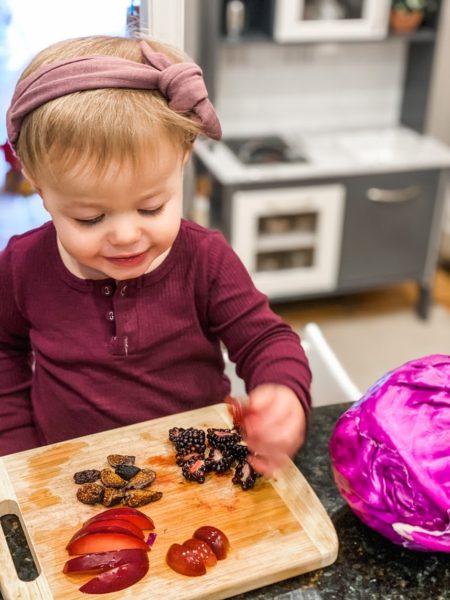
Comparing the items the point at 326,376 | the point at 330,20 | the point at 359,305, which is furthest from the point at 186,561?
the point at 359,305

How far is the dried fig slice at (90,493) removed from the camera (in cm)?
91

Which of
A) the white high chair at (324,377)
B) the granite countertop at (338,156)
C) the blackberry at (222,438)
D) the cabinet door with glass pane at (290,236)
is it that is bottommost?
the cabinet door with glass pane at (290,236)

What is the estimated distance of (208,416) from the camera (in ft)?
3.50

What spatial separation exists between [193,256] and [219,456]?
322 mm

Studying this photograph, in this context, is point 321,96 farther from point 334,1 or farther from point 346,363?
point 346,363

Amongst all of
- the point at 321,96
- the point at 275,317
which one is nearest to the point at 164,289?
the point at 275,317

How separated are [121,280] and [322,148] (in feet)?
7.28

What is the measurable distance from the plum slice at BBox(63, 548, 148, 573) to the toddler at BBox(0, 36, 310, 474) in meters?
0.19

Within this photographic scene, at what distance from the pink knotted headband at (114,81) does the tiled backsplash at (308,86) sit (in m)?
2.28

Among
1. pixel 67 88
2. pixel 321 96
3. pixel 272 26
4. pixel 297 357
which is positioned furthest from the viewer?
pixel 321 96

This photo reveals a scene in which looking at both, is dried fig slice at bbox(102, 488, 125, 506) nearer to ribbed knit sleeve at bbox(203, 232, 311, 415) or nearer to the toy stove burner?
ribbed knit sleeve at bbox(203, 232, 311, 415)

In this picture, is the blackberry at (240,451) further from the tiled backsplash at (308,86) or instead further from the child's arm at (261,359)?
the tiled backsplash at (308,86)

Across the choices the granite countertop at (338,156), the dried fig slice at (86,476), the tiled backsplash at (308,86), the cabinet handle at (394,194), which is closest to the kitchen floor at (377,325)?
the cabinet handle at (394,194)

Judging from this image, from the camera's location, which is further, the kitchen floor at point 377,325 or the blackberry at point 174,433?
the kitchen floor at point 377,325
